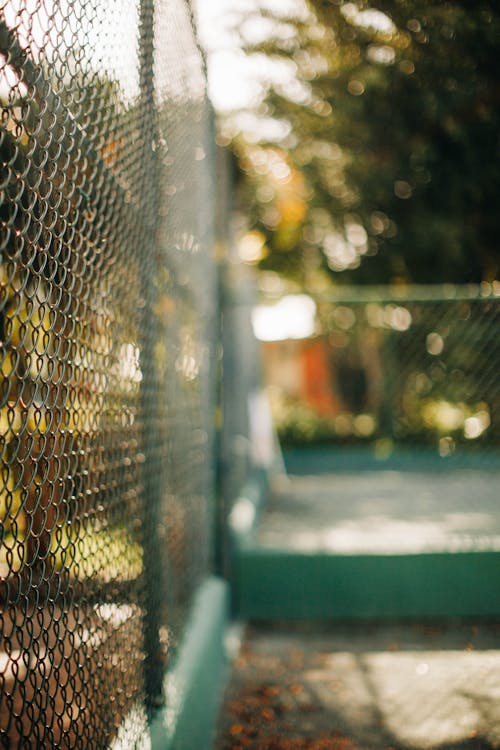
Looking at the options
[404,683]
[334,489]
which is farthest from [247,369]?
[404,683]

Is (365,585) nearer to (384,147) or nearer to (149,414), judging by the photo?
(149,414)

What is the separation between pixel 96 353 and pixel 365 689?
8.82ft

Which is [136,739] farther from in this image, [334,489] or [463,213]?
[463,213]

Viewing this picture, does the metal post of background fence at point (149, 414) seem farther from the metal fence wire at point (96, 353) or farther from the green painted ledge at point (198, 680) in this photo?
the green painted ledge at point (198, 680)

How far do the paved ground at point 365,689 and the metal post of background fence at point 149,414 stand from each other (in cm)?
106

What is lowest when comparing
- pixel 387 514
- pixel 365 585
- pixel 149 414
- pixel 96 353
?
pixel 365 585

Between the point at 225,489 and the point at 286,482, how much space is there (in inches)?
180

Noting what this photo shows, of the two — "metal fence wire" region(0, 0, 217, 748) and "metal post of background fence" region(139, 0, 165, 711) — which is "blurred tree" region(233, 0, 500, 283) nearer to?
"metal fence wire" region(0, 0, 217, 748)

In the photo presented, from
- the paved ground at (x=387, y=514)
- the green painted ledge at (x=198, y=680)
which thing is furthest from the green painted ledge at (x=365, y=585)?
the green painted ledge at (x=198, y=680)

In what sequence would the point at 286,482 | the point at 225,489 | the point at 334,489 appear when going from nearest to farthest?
1. the point at 225,489
2. the point at 334,489
3. the point at 286,482

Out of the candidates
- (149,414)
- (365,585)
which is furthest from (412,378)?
(149,414)

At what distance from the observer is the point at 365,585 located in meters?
4.65

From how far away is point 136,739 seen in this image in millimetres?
2053

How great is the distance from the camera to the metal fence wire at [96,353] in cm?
136
